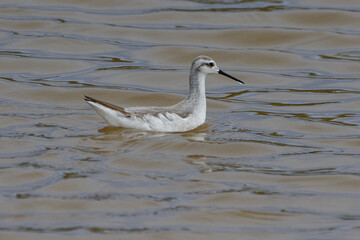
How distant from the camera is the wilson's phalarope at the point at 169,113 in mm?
11539

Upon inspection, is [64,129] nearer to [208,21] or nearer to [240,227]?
[240,227]

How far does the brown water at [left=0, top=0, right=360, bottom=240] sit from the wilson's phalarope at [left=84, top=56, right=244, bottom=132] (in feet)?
0.56

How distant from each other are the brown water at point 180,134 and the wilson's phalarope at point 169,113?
171 mm

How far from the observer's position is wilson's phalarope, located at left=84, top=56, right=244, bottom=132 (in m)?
11.5

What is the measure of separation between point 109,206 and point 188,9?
401 inches

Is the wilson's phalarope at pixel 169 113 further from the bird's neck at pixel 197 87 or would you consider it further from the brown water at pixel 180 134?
the brown water at pixel 180 134

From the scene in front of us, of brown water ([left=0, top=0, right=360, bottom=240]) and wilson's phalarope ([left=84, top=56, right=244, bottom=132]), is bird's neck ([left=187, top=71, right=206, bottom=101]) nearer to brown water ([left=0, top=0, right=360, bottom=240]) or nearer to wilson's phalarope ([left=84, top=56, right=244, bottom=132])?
wilson's phalarope ([left=84, top=56, right=244, bottom=132])

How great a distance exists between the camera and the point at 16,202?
29.1 feet

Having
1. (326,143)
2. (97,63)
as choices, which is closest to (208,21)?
(97,63)

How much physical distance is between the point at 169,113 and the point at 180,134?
0.34m

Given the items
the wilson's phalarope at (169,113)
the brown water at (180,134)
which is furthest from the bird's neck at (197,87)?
the brown water at (180,134)

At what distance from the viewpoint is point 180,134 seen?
12008 mm

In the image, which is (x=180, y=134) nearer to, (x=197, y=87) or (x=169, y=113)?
(x=169, y=113)

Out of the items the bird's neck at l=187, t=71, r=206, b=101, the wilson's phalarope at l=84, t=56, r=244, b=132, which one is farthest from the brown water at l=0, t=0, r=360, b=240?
the bird's neck at l=187, t=71, r=206, b=101
